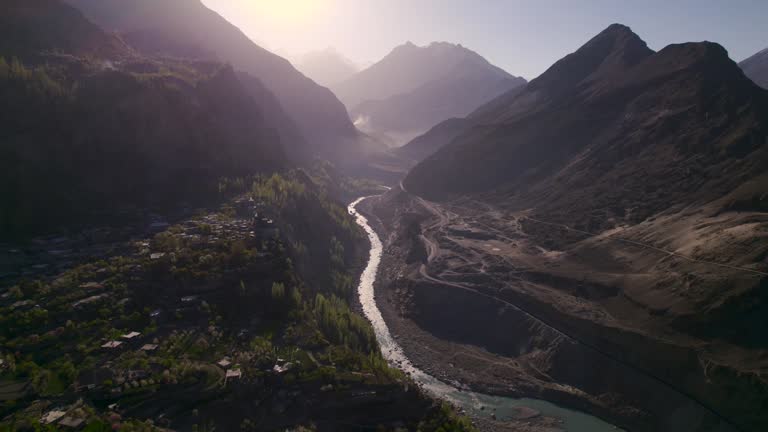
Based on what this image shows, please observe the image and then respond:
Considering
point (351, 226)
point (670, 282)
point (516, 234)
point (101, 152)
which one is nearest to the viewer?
point (670, 282)

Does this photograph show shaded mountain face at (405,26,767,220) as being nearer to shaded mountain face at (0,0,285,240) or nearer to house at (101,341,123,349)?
shaded mountain face at (0,0,285,240)

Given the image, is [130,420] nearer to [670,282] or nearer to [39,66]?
[670,282]

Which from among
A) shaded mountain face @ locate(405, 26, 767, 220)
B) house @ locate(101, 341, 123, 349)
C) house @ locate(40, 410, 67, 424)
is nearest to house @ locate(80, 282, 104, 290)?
house @ locate(101, 341, 123, 349)

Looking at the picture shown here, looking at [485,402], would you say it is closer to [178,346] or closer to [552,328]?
[552,328]

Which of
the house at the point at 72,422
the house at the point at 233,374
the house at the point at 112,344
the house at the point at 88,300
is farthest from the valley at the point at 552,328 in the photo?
the house at the point at 72,422

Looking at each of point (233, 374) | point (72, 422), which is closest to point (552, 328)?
point (233, 374)

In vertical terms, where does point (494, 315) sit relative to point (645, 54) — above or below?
below

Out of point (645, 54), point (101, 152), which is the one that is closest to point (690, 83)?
point (645, 54)

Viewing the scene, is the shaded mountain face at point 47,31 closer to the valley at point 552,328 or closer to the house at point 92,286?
the house at point 92,286

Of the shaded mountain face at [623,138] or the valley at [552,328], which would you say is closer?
the valley at [552,328]
